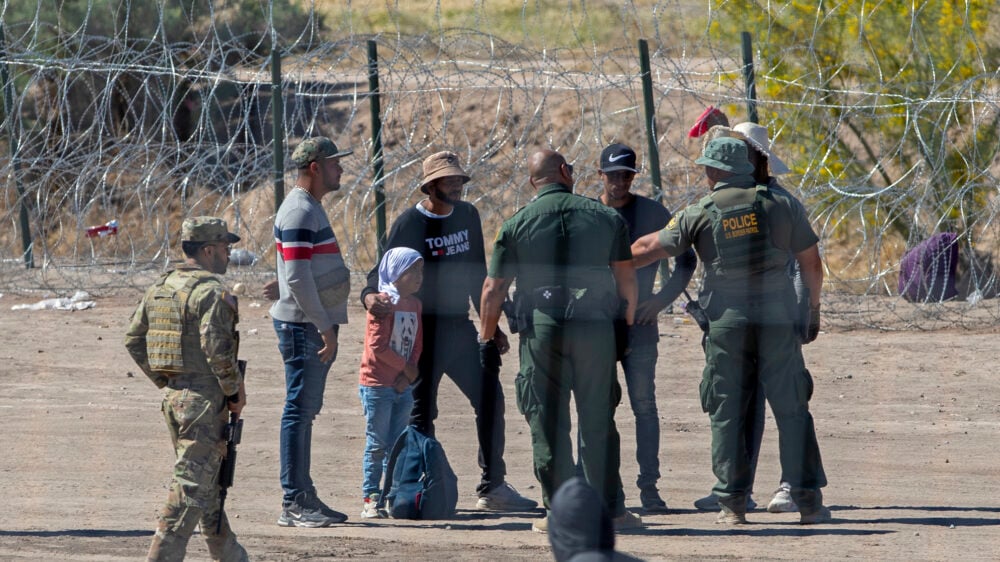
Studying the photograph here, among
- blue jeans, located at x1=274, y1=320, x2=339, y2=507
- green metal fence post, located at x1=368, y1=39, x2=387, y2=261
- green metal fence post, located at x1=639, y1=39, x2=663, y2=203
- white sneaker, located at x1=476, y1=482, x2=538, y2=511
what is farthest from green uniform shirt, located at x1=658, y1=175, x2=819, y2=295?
green metal fence post, located at x1=368, y1=39, x2=387, y2=261

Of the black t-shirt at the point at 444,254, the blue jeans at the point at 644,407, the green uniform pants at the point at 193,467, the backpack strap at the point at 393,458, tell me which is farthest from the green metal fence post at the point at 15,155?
the green uniform pants at the point at 193,467

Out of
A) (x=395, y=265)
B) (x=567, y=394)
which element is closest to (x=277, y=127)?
(x=395, y=265)

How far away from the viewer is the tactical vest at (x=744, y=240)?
18.1 feet

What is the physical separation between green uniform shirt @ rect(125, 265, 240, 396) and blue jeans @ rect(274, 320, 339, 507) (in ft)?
2.86

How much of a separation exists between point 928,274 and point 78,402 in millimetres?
6273

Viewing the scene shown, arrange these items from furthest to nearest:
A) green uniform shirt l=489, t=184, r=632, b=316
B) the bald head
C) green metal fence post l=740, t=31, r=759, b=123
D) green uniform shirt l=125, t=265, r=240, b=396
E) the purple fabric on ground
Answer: the purple fabric on ground < green metal fence post l=740, t=31, r=759, b=123 < the bald head < green uniform shirt l=489, t=184, r=632, b=316 < green uniform shirt l=125, t=265, r=240, b=396

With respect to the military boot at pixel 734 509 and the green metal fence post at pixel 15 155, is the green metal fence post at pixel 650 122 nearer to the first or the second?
the military boot at pixel 734 509

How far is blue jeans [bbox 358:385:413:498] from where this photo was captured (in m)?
5.87

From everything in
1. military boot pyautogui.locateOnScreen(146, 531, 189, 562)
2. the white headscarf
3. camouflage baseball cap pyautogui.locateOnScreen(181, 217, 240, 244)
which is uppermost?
camouflage baseball cap pyautogui.locateOnScreen(181, 217, 240, 244)

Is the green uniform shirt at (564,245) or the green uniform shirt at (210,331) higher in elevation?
the green uniform shirt at (564,245)

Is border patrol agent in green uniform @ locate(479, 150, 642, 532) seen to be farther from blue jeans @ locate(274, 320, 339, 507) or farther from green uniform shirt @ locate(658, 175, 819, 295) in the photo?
blue jeans @ locate(274, 320, 339, 507)

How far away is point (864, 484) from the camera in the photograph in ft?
21.5

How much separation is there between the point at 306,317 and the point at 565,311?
1.02 m

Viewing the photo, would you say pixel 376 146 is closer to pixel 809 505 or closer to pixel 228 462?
pixel 809 505
